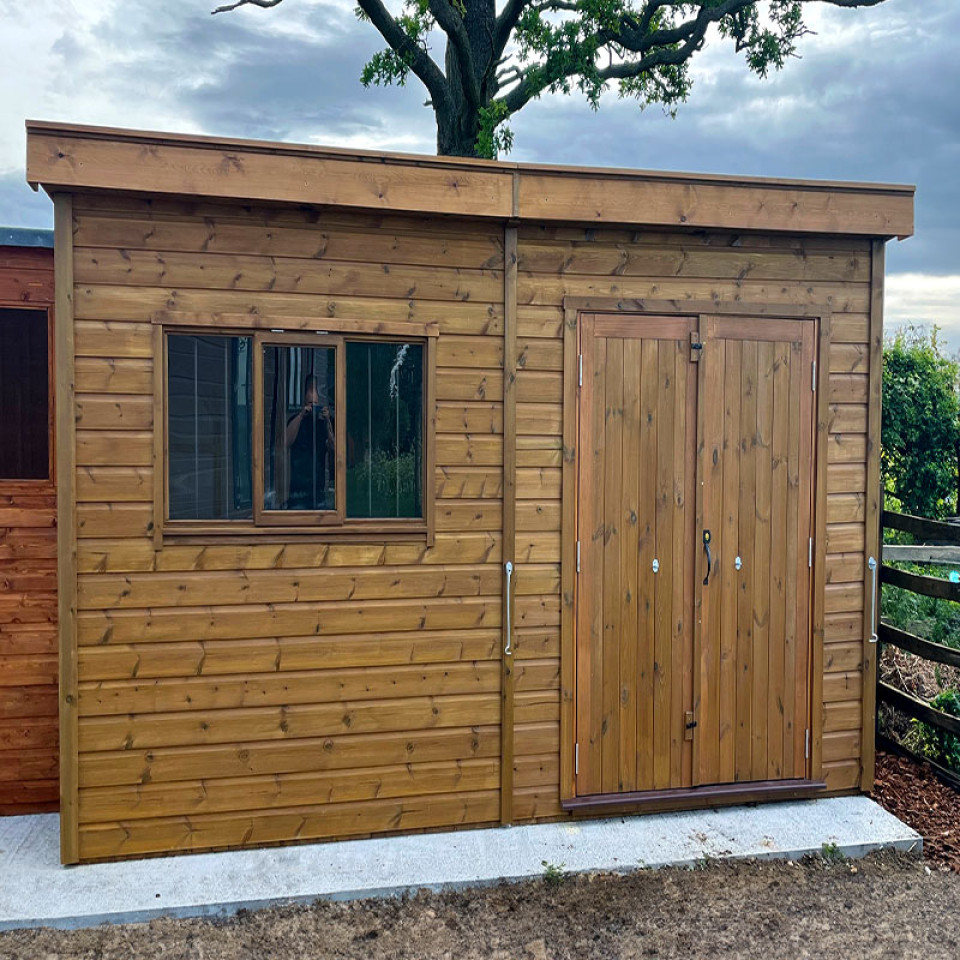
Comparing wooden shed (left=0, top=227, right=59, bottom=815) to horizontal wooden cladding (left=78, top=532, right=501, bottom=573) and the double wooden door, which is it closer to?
horizontal wooden cladding (left=78, top=532, right=501, bottom=573)

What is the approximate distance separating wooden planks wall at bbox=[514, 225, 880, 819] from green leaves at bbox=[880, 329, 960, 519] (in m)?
4.72

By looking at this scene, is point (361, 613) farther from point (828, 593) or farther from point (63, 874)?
point (828, 593)

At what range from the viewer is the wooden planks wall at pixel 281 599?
11.4 feet

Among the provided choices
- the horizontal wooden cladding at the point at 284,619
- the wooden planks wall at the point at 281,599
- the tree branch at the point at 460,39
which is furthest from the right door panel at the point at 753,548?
the tree branch at the point at 460,39

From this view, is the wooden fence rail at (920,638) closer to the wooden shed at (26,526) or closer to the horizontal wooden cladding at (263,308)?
the horizontal wooden cladding at (263,308)

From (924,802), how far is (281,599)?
3.47 meters

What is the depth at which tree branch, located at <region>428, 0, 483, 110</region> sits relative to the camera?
7.76 meters

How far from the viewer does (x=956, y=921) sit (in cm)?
328

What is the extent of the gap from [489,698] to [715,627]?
120 centimetres

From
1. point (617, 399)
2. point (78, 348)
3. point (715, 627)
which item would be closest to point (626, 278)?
point (617, 399)

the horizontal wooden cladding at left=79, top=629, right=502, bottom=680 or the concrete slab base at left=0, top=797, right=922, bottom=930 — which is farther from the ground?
the horizontal wooden cladding at left=79, top=629, right=502, bottom=680

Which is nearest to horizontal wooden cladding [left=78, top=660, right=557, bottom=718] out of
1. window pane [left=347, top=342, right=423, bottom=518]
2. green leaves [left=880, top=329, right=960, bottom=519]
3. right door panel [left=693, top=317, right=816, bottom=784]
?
window pane [left=347, top=342, right=423, bottom=518]

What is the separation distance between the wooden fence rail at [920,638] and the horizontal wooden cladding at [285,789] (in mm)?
2440

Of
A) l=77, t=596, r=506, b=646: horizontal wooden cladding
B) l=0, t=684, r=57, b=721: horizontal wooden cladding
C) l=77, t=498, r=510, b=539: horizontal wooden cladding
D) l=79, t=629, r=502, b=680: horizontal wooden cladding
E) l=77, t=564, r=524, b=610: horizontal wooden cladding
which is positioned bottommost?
l=0, t=684, r=57, b=721: horizontal wooden cladding
